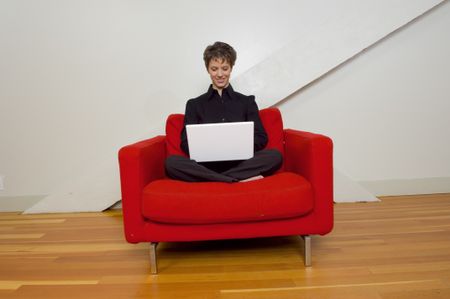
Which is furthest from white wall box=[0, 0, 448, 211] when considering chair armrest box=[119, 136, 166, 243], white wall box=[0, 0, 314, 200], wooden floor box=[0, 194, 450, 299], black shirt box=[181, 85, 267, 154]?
chair armrest box=[119, 136, 166, 243]

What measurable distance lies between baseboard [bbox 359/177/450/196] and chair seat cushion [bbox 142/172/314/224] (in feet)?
4.52

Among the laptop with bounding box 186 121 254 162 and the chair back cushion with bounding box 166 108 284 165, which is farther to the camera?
the chair back cushion with bounding box 166 108 284 165

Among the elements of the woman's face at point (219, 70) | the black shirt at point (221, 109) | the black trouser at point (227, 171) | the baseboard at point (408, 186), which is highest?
the woman's face at point (219, 70)

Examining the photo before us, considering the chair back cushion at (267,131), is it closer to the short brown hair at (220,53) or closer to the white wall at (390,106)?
the short brown hair at (220,53)

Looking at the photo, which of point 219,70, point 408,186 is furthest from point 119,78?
point 408,186

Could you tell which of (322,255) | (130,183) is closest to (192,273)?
(130,183)

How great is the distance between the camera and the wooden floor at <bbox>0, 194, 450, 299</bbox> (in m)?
1.31

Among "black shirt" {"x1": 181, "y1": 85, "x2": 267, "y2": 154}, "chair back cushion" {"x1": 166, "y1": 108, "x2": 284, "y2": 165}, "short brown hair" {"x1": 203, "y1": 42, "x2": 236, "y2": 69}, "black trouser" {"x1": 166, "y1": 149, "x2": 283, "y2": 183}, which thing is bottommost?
"black trouser" {"x1": 166, "y1": 149, "x2": 283, "y2": 183}

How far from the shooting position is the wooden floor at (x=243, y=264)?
1.31 metres

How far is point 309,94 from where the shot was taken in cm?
254

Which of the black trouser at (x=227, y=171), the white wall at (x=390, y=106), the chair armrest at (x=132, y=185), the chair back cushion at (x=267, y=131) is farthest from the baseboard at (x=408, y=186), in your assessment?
the chair armrest at (x=132, y=185)

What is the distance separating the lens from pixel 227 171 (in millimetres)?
1635

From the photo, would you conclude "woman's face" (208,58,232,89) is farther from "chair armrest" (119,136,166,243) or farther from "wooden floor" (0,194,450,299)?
"wooden floor" (0,194,450,299)

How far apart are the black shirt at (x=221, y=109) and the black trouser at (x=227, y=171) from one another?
347mm
